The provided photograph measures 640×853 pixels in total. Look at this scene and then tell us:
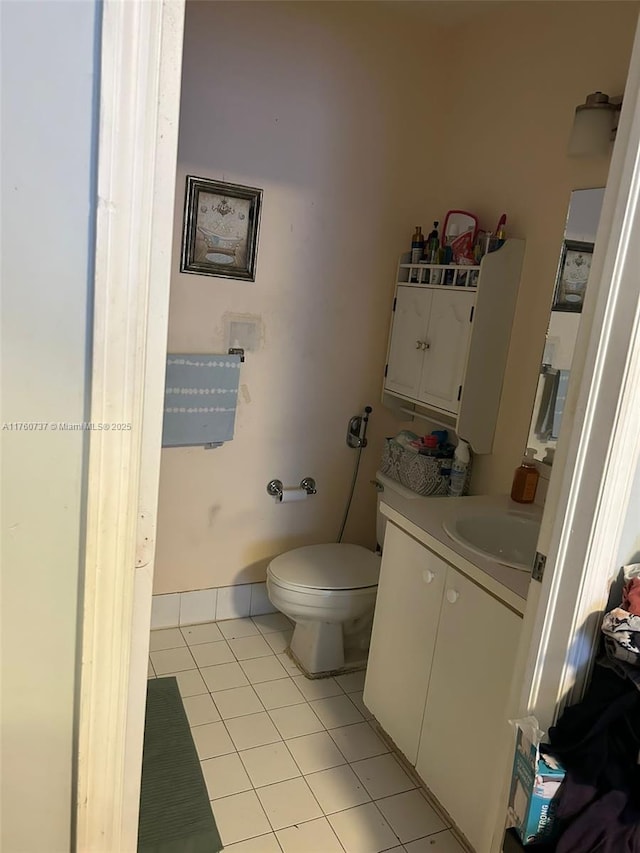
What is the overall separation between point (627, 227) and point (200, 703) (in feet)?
6.43

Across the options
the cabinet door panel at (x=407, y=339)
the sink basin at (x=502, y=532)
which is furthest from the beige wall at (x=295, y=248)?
the sink basin at (x=502, y=532)

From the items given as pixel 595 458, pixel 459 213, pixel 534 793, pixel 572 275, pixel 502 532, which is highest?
pixel 459 213

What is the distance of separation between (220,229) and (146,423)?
5.51 feet

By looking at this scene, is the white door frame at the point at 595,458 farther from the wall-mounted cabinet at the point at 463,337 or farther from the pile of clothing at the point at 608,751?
the wall-mounted cabinet at the point at 463,337

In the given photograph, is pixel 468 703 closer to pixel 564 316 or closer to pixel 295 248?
pixel 564 316

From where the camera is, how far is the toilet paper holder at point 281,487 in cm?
273

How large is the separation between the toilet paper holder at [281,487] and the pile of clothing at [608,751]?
5.35 feet

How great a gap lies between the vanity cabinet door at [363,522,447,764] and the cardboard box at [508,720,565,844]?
608mm

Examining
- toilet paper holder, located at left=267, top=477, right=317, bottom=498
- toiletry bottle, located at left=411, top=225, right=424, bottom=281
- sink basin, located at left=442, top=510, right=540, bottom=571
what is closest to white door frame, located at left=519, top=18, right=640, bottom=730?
sink basin, located at left=442, top=510, right=540, bottom=571

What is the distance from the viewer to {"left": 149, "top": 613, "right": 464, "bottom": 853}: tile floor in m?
1.78

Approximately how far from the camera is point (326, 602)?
2.38 metres

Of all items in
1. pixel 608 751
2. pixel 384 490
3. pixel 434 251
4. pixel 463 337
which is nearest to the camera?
pixel 608 751

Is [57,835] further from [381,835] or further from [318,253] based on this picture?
[318,253]

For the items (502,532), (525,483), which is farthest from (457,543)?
(525,483)
